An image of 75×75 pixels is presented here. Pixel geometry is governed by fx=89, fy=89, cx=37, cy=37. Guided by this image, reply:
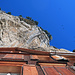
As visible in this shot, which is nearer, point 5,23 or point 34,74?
point 34,74

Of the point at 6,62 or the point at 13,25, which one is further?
the point at 13,25

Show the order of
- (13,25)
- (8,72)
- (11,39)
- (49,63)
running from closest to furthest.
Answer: (8,72)
(49,63)
(11,39)
(13,25)

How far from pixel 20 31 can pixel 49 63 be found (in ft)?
81.6

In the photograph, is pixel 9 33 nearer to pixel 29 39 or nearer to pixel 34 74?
pixel 29 39

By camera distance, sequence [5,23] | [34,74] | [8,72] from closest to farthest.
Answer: [34,74] < [8,72] < [5,23]

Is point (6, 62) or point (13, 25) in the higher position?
point (13, 25)

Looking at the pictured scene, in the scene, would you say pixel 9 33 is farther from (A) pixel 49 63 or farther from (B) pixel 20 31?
(A) pixel 49 63

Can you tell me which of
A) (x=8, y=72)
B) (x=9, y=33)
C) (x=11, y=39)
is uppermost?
(x=9, y=33)

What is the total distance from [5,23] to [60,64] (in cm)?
2423

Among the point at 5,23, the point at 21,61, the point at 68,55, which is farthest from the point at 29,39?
the point at 21,61

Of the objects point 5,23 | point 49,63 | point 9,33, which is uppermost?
point 5,23

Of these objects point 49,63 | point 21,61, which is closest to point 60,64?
point 49,63

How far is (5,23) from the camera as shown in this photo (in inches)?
971

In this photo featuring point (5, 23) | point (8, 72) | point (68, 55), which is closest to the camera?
point (8, 72)
